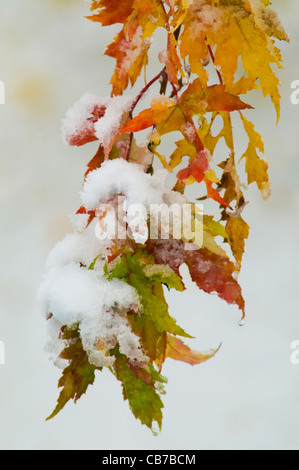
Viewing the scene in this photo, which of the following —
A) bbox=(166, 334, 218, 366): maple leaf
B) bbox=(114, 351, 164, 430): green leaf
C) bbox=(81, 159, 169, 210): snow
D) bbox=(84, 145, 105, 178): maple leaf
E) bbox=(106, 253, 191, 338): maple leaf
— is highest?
bbox=(84, 145, 105, 178): maple leaf

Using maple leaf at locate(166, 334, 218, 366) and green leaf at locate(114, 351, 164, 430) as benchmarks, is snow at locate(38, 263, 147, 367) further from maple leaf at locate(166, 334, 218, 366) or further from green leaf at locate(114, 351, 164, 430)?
maple leaf at locate(166, 334, 218, 366)

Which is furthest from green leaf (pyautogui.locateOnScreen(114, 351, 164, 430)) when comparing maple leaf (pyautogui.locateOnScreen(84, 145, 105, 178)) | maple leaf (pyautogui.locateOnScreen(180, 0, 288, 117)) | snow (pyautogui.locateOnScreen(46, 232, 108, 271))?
maple leaf (pyautogui.locateOnScreen(180, 0, 288, 117))

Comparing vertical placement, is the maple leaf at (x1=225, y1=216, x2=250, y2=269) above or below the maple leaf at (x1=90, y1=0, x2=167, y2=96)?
below

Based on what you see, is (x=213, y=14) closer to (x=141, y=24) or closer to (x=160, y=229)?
(x=141, y=24)

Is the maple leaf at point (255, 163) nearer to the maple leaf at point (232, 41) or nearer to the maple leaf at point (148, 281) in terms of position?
the maple leaf at point (232, 41)

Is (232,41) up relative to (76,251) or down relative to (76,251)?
up

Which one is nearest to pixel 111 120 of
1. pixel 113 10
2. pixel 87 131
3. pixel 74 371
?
pixel 87 131

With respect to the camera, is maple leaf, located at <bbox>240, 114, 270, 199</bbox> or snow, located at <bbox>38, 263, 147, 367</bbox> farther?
maple leaf, located at <bbox>240, 114, 270, 199</bbox>

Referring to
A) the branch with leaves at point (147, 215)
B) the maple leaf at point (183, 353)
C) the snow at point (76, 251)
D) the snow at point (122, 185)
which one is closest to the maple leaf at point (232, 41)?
the branch with leaves at point (147, 215)

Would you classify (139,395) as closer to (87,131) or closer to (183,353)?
(183,353)
